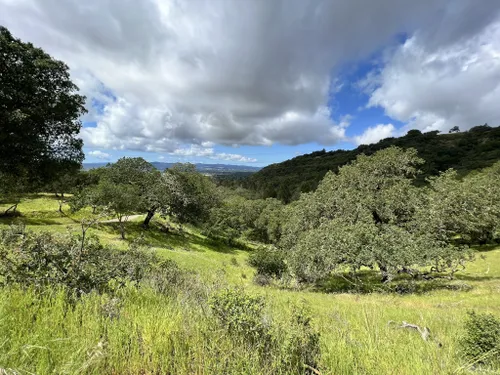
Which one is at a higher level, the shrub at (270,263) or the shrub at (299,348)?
the shrub at (299,348)

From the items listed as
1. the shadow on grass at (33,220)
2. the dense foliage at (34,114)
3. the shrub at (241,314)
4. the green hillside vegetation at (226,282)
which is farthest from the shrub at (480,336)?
the shadow on grass at (33,220)

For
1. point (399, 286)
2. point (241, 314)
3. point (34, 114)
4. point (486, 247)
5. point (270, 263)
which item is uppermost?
point (34, 114)

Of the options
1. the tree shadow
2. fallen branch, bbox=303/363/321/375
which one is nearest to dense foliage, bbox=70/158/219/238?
the tree shadow

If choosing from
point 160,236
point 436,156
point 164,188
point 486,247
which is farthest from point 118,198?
point 436,156

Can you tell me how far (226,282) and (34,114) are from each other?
1226 centimetres

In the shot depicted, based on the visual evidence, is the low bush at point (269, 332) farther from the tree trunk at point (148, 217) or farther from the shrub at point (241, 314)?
the tree trunk at point (148, 217)

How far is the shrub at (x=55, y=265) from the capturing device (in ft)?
13.6

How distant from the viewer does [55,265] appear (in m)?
4.54

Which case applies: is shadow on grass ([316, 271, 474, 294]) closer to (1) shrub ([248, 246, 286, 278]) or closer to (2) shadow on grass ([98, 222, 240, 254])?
(1) shrub ([248, 246, 286, 278])

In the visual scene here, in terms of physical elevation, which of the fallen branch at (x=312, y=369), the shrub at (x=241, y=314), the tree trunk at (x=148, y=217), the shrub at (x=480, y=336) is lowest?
the tree trunk at (x=148, y=217)

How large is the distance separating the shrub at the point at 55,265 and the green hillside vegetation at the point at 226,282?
3 centimetres

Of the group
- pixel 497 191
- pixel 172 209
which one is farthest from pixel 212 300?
pixel 497 191

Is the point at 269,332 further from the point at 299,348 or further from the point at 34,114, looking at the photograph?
the point at 34,114

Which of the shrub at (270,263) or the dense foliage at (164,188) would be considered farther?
the dense foliage at (164,188)
